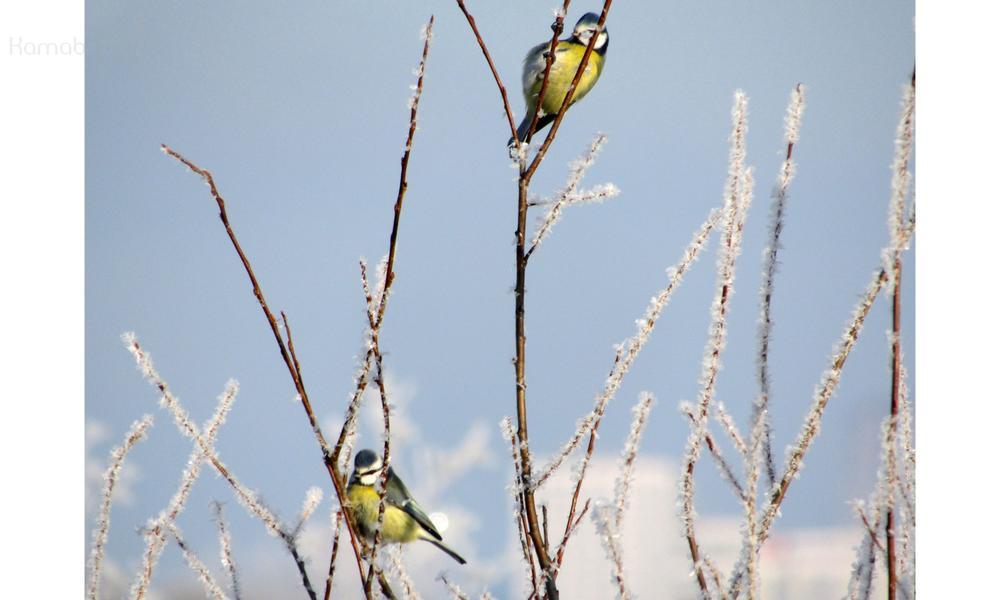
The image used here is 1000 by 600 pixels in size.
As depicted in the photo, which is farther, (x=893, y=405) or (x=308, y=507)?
(x=308, y=507)

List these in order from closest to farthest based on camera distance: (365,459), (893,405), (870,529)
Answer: (893,405)
(870,529)
(365,459)

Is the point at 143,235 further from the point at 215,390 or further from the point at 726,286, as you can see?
the point at 726,286

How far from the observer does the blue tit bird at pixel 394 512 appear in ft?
4.78

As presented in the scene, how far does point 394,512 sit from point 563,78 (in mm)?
754

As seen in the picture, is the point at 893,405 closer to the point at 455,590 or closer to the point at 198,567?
the point at 455,590

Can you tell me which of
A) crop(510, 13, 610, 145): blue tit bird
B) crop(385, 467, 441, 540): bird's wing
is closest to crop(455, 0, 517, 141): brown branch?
crop(510, 13, 610, 145): blue tit bird

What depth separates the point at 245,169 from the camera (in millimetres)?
1655

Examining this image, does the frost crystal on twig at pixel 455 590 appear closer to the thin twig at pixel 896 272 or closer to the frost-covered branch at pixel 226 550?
the frost-covered branch at pixel 226 550

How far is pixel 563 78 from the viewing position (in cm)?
158

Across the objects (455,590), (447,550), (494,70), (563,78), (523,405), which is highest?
(563,78)

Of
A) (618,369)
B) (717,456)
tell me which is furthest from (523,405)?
(717,456)
